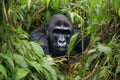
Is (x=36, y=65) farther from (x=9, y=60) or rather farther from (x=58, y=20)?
(x=58, y=20)

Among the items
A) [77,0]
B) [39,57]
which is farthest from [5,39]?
[77,0]

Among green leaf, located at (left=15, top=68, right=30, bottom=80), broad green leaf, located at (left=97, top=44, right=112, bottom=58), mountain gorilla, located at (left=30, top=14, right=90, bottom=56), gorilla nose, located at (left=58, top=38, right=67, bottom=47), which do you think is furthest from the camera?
mountain gorilla, located at (left=30, top=14, right=90, bottom=56)

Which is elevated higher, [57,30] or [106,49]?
[106,49]

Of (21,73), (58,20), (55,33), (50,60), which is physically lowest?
(55,33)

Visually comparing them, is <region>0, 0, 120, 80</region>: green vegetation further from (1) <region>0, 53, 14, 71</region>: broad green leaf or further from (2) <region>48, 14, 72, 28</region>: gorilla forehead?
(2) <region>48, 14, 72, 28</region>: gorilla forehead

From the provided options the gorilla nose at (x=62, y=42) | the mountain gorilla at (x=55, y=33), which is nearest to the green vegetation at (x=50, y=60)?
the gorilla nose at (x=62, y=42)

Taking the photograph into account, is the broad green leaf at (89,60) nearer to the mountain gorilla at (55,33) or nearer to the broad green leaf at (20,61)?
the broad green leaf at (20,61)

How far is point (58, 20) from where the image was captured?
14.4ft

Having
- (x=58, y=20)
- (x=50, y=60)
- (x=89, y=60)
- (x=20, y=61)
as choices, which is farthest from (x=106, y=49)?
(x=58, y=20)

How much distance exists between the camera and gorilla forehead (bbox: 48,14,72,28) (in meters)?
4.36

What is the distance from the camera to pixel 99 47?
2.13 meters

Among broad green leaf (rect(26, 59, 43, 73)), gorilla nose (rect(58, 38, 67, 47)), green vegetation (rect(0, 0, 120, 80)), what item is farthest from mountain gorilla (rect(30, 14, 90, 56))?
broad green leaf (rect(26, 59, 43, 73))

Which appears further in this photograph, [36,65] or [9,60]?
[36,65]

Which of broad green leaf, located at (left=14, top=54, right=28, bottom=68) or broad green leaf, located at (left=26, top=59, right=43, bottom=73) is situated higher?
broad green leaf, located at (left=14, top=54, right=28, bottom=68)
